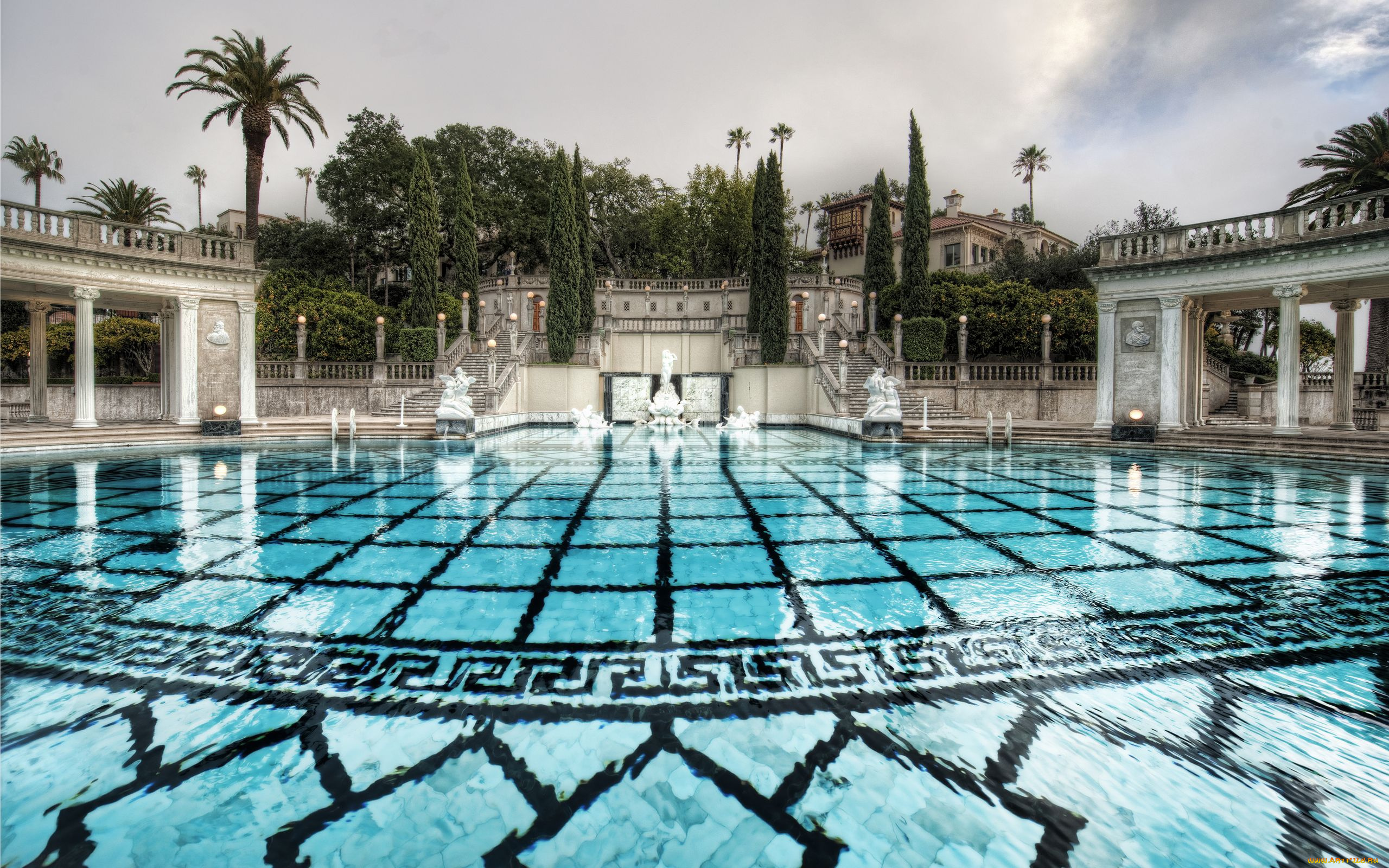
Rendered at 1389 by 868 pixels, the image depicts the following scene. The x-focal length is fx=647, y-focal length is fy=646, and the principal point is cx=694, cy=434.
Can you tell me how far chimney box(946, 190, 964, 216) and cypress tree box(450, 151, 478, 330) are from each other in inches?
1318

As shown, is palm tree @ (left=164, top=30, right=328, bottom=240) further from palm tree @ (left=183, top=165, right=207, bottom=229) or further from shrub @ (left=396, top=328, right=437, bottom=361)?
palm tree @ (left=183, top=165, right=207, bottom=229)

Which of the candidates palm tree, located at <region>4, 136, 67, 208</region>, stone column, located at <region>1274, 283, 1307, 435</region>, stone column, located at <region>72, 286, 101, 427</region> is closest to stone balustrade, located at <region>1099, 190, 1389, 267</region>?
stone column, located at <region>1274, 283, 1307, 435</region>

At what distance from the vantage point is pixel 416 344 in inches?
1052

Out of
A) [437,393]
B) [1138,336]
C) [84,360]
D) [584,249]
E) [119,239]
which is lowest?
[437,393]

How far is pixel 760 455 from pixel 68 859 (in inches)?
524

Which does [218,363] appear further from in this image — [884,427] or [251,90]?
[884,427]

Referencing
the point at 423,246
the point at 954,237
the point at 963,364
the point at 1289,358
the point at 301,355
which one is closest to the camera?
the point at 1289,358

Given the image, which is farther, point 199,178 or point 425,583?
point 199,178

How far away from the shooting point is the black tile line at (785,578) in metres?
4.21

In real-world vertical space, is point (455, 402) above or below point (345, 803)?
above

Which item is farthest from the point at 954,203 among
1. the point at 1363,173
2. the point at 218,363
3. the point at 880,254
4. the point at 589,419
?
the point at 218,363

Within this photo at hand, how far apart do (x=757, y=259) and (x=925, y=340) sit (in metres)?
7.78

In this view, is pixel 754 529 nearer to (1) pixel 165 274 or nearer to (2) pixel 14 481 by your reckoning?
(2) pixel 14 481

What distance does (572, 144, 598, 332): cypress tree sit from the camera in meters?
28.5
